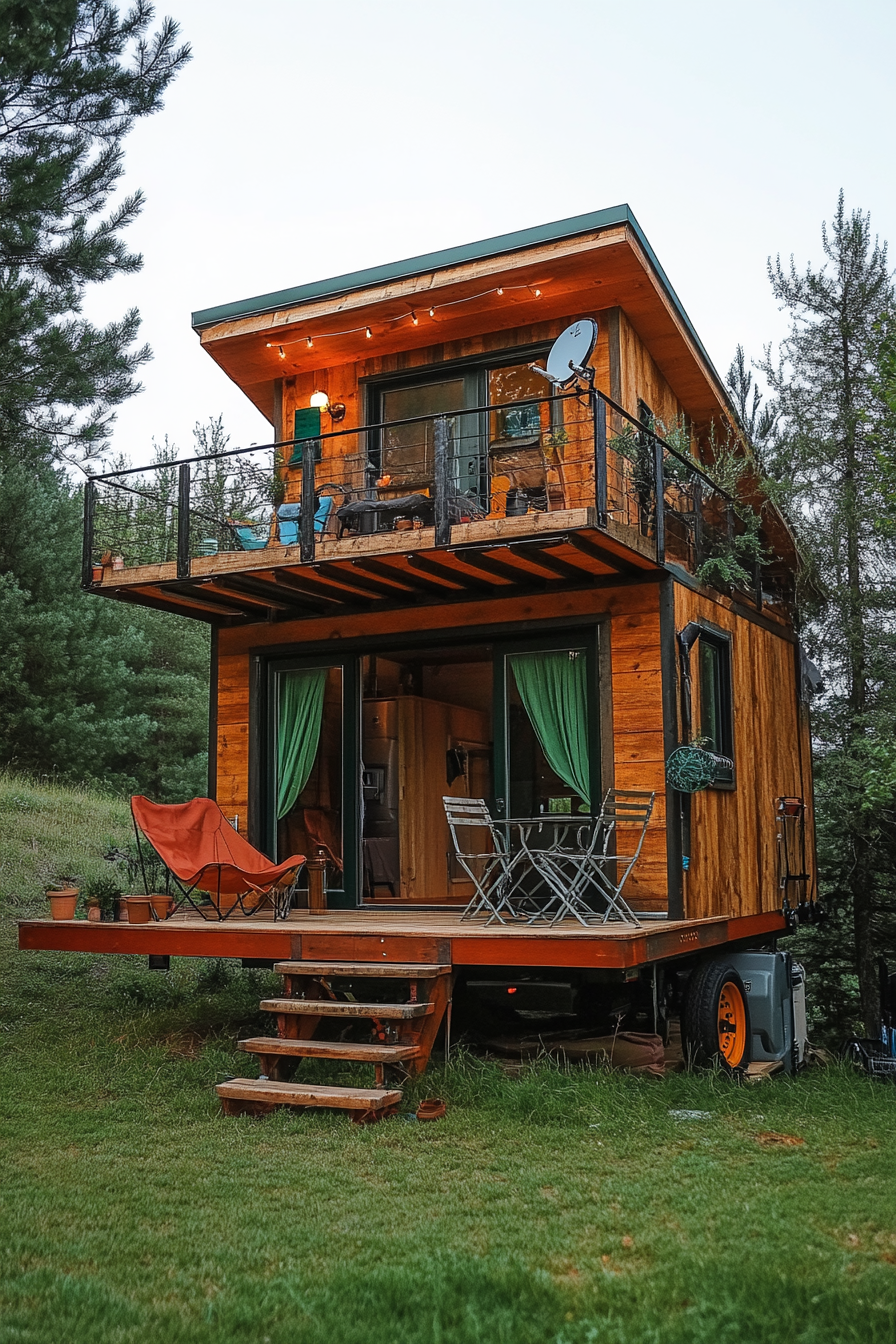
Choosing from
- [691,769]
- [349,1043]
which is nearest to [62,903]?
[349,1043]

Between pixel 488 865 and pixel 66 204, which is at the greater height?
pixel 66 204

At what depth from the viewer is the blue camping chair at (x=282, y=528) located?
28.8 feet

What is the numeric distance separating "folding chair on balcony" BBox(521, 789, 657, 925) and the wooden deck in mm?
221

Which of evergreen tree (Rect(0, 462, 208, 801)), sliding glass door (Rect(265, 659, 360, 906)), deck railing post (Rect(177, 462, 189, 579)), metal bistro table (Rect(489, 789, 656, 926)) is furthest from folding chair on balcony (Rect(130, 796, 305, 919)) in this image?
evergreen tree (Rect(0, 462, 208, 801))

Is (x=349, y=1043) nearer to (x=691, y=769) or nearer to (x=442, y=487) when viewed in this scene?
(x=691, y=769)

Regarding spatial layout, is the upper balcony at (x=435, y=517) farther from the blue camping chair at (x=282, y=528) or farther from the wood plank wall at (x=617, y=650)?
the wood plank wall at (x=617, y=650)

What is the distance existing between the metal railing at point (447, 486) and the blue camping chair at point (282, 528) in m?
0.01

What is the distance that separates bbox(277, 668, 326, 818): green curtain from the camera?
917cm

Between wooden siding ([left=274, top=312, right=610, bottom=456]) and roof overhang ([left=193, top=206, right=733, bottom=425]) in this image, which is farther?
wooden siding ([left=274, top=312, right=610, bottom=456])

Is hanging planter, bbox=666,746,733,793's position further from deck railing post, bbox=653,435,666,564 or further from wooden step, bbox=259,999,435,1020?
wooden step, bbox=259,999,435,1020

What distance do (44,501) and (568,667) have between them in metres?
12.5

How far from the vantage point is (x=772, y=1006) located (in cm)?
793

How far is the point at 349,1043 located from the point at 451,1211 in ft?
7.38

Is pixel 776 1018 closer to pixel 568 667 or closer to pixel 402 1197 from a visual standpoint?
pixel 568 667
